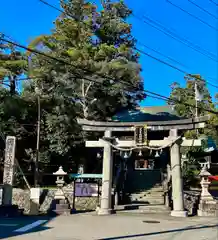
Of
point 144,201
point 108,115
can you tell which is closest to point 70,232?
→ point 144,201

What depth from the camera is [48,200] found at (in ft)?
70.1

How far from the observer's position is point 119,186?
21312 mm

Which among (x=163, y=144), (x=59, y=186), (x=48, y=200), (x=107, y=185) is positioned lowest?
(x=48, y=200)

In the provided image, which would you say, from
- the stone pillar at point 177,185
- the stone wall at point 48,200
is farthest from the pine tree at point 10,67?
the stone pillar at point 177,185

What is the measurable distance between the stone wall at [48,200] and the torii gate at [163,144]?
480cm

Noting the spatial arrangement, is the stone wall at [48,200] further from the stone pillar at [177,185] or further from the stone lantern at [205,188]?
the stone lantern at [205,188]

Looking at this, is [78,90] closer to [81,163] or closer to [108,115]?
[108,115]

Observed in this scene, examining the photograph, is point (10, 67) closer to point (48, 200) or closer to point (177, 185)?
point (48, 200)

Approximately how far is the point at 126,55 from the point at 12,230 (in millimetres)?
18815

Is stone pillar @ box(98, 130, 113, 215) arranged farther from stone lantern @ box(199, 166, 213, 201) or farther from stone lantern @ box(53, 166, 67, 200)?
stone lantern @ box(199, 166, 213, 201)

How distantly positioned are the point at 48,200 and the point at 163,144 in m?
9.42

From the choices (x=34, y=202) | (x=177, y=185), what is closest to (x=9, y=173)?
(x=34, y=202)

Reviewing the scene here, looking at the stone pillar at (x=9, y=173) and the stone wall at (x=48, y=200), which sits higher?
the stone pillar at (x=9, y=173)

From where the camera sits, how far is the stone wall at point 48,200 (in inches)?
820
